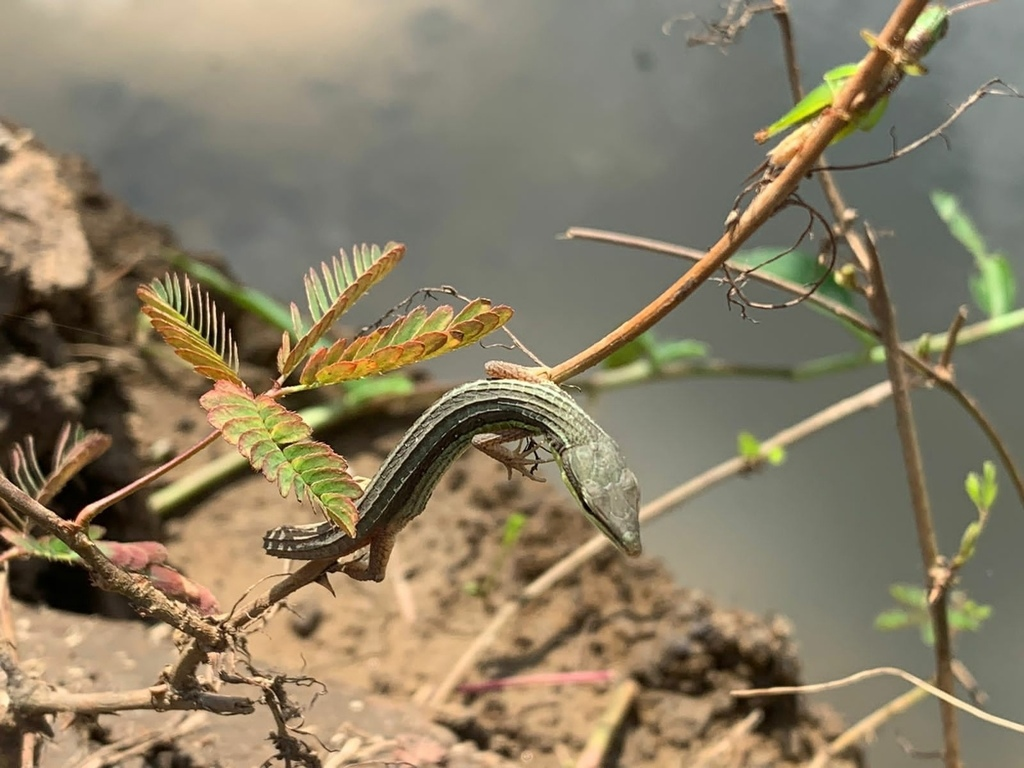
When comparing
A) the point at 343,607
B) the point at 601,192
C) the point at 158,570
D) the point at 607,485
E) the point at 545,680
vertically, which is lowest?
the point at 158,570

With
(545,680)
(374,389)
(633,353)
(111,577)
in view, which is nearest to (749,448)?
(633,353)

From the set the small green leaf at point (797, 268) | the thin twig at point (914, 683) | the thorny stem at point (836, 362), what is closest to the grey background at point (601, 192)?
the thorny stem at point (836, 362)

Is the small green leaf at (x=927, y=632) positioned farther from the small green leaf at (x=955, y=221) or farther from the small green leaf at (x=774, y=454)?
the small green leaf at (x=955, y=221)

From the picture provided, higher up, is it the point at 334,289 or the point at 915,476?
the point at 915,476

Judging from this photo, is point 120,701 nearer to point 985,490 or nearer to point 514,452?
point 514,452

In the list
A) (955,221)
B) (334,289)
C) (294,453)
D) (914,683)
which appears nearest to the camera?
(294,453)

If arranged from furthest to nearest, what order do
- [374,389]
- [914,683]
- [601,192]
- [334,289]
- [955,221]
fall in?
[601,192], [374,389], [955,221], [914,683], [334,289]

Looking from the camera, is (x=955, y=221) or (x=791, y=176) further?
(x=955, y=221)
